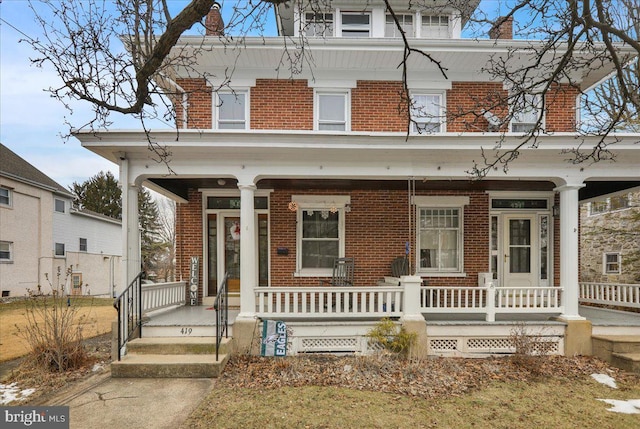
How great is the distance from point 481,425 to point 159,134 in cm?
626

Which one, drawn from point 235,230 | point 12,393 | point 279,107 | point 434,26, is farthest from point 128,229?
point 434,26

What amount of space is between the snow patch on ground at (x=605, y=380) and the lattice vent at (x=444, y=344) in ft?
6.98

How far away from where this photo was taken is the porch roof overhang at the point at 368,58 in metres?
8.64

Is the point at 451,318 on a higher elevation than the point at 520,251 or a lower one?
lower

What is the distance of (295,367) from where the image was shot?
19.3 feet

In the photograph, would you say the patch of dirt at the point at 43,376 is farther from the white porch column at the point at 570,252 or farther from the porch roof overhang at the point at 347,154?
the white porch column at the point at 570,252

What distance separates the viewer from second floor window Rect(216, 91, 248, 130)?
30.1ft

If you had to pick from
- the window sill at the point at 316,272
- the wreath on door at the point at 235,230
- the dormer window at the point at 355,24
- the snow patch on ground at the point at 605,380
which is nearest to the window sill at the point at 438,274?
the window sill at the point at 316,272

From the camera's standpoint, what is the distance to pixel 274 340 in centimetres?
653

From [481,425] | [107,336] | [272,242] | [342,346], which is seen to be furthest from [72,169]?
[481,425]

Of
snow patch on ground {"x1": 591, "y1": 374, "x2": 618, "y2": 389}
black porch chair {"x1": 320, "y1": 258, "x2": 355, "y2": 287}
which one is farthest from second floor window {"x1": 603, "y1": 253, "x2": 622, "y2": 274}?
black porch chair {"x1": 320, "y1": 258, "x2": 355, "y2": 287}

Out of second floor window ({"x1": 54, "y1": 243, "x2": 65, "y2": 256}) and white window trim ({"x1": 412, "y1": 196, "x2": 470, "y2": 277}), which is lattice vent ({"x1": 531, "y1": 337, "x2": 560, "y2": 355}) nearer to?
white window trim ({"x1": 412, "y1": 196, "x2": 470, "y2": 277})

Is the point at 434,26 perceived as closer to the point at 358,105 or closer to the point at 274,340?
the point at 358,105

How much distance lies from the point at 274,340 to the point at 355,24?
839cm
